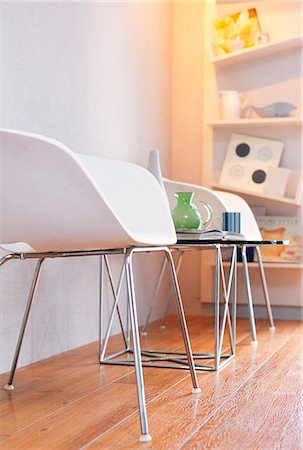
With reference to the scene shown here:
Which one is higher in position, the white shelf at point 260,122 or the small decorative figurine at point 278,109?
the small decorative figurine at point 278,109

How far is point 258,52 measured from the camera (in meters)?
4.28

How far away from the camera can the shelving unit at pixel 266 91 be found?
13.9 feet

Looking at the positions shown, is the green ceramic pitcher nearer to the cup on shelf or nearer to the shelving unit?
the cup on shelf

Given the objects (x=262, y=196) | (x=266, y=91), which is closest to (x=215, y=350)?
(x=262, y=196)

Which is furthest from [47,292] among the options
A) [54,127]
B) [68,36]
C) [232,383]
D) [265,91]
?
[265,91]

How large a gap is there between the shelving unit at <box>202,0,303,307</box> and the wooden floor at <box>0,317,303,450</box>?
1465 millimetres

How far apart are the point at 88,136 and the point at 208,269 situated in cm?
146

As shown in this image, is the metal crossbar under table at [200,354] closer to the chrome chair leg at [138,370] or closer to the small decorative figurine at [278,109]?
the chrome chair leg at [138,370]

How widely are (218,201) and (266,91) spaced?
4.22 feet

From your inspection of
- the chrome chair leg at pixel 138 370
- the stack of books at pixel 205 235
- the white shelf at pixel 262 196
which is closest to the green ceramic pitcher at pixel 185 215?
the stack of books at pixel 205 235

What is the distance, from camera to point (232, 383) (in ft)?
7.64

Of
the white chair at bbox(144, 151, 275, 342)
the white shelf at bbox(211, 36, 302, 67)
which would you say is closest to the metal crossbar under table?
the white chair at bbox(144, 151, 275, 342)

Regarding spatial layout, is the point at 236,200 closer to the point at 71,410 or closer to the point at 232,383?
the point at 232,383

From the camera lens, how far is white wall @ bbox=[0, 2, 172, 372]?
2.56 meters
